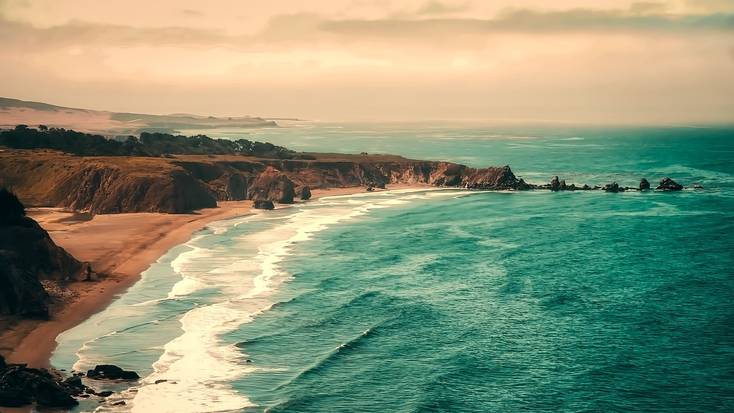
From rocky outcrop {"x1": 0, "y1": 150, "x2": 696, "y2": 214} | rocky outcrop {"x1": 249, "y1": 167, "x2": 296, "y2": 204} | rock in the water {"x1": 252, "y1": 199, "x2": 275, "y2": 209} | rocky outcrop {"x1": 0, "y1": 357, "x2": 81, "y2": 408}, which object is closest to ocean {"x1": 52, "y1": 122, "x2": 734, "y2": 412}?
rocky outcrop {"x1": 0, "y1": 357, "x2": 81, "y2": 408}

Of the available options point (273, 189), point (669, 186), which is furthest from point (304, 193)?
point (669, 186)

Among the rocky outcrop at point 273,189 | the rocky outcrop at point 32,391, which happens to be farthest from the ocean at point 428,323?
the rocky outcrop at point 273,189

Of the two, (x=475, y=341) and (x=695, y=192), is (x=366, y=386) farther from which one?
(x=695, y=192)

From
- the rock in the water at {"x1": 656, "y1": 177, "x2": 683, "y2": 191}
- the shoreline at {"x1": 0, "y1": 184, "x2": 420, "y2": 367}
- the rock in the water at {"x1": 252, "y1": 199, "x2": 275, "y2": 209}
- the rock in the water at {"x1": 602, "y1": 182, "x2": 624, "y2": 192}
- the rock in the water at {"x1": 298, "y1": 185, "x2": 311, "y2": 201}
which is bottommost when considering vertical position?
the shoreline at {"x1": 0, "y1": 184, "x2": 420, "y2": 367}

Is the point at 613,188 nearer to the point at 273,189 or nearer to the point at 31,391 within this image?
the point at 273,189

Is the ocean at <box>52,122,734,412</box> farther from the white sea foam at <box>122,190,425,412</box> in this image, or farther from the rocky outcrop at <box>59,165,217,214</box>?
the rocky outcrop at <box>59,165,217,214</box>

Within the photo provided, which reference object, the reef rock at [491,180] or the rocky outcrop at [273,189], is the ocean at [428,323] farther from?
the reef rock at [491,180]
